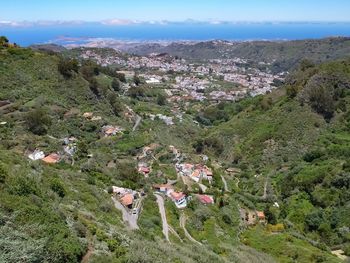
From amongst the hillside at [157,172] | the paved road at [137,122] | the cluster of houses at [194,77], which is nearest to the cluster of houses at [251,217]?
the hillside at [157,172]

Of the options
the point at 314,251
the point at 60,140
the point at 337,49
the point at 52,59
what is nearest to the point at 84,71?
the point at 52,59

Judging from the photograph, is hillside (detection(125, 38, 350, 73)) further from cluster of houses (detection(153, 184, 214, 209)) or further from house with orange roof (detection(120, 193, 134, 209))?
house with orange roof (detection(120, 193, 134, 209))

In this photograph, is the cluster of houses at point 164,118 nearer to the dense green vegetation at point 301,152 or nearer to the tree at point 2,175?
the dense green vegetation at point 301,152

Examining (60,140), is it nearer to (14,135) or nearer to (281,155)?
(14,135)

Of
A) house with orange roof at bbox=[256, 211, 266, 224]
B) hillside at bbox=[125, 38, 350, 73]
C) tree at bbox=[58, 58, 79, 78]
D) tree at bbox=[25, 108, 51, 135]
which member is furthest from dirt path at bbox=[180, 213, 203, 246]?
hillside at bbox=[125, 38, 350, 73]

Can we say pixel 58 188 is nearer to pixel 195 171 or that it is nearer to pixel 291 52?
pixel 195 171

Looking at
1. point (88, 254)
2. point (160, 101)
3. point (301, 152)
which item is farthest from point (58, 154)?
point (160, 101)
